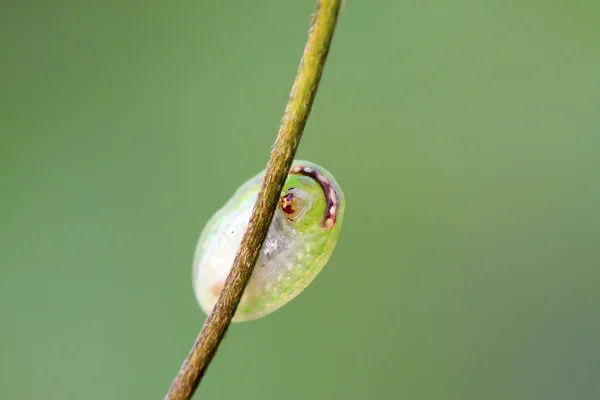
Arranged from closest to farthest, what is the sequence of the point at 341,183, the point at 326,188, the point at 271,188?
the point at 271,188
the point at 326,188
the point at 341,183

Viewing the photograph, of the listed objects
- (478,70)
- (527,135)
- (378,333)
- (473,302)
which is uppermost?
(478,70)

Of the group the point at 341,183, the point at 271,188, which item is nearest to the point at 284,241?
the point at 271,188

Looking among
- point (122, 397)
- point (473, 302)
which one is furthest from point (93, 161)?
point (473, 302)

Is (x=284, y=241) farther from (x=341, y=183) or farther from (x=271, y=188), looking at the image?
(x=341, y=183)

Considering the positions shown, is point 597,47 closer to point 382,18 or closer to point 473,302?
point 382,18

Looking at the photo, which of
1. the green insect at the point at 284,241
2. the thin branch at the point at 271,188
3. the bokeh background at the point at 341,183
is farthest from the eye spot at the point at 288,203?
the bokeh background at the point at 341,183

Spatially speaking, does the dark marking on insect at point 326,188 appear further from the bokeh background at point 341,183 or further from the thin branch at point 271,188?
the bokeh background at point 341,183
